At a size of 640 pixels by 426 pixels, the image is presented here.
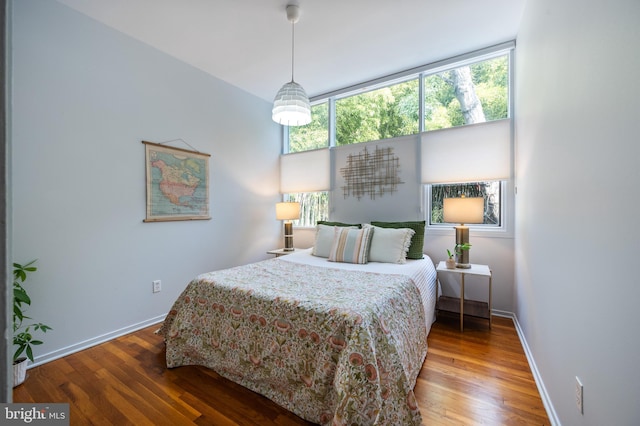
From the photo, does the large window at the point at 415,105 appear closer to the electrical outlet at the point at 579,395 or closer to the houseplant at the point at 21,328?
the electrical outlet at the point at 579,395

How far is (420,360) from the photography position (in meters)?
1.95

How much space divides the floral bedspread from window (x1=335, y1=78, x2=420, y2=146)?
2.12 metres

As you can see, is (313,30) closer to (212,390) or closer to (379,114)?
(379,114)

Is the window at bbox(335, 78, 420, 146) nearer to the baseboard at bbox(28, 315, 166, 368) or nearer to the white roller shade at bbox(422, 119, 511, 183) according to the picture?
the white roller shade at bbox(422, 119, 511, 183)

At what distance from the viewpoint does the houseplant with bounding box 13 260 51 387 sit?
1794 mm

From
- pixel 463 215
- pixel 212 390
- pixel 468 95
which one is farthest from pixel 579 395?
pixel 468 95

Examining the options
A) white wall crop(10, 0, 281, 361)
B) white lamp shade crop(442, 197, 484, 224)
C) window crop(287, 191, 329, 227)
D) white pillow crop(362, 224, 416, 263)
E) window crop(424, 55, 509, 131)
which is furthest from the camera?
window crop(287, 191, 329, 227)

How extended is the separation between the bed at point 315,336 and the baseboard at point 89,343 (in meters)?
0.67

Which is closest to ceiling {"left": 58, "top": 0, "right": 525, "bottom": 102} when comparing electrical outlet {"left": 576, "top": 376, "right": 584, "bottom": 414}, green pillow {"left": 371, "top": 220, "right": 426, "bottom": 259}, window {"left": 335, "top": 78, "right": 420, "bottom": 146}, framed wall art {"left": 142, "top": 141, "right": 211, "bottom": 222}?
window {"left": 335, "top": 78, "right": 420, "bottom": 146}

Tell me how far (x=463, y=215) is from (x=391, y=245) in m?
0.73

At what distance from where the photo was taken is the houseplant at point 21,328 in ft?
5.89

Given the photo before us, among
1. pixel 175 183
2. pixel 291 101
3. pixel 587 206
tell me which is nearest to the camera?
pixel 587 206

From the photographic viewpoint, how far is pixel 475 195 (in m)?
3.07

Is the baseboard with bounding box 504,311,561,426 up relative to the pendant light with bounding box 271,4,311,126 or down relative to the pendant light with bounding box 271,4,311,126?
down
